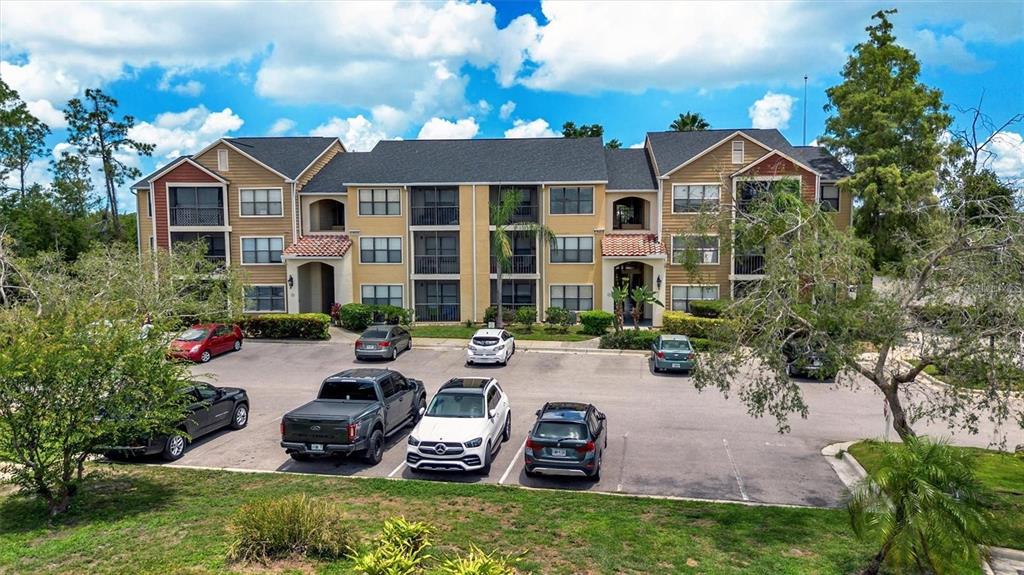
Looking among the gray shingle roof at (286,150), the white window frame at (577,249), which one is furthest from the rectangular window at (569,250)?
the gray shingle roof at (286,150)

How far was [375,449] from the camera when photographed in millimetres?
14984

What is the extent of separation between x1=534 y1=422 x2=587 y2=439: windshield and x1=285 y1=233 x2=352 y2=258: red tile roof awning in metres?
25.6

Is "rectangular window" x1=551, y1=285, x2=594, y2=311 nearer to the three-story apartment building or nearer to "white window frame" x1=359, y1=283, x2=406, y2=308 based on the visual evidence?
the three-story apartment building

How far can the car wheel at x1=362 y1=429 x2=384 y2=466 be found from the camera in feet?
48.4

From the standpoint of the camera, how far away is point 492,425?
15.0m

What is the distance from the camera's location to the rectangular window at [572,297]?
3744 centimetres

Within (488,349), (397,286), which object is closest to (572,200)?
(397,286)

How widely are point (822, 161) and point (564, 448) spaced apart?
3275 cm

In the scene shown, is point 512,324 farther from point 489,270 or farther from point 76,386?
point 76,386

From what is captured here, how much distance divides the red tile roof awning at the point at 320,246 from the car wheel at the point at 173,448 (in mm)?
22084

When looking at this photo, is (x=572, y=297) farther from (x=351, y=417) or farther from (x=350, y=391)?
(x=351, y=417)

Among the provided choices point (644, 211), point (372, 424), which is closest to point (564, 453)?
point (372, 424)

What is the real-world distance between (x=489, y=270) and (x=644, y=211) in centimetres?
995

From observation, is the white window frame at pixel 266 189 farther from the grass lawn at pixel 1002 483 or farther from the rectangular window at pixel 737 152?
the grass lawn at pixel 1002 483
